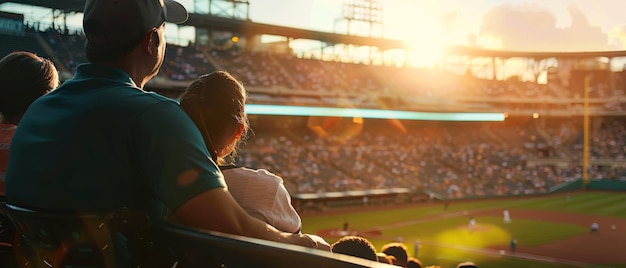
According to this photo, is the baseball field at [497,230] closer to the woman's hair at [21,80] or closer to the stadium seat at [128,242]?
the woman's hair at [21,80]

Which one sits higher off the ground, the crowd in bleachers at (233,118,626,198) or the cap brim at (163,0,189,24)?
the cap brim at (163,0,189,24)

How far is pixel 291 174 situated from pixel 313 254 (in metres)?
30.5

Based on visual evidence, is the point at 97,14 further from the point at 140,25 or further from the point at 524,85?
the point at 524,85

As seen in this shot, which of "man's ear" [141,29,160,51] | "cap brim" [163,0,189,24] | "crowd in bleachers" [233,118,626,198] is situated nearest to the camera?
"man's ear" [141,29,160,51]

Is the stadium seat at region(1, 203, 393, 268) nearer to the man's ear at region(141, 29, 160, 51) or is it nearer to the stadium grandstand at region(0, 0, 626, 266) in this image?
the man's ear at region(141, 29, 160, 51)

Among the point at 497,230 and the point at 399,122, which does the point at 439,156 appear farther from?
the point at 497,230

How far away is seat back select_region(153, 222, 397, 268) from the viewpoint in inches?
36.4

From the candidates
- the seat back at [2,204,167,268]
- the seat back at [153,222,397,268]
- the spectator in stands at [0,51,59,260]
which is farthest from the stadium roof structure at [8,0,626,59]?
the seat back at [153,222,397,268]

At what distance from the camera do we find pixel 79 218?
3.92 ft

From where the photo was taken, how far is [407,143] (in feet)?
131

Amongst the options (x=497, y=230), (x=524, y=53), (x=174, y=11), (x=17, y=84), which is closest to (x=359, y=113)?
(x=497, y=230)

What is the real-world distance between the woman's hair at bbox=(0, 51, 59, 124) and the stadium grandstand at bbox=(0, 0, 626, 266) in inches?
878

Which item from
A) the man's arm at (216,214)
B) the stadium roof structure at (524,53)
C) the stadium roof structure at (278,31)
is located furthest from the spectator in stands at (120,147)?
the stadium roof structure at (524,53)

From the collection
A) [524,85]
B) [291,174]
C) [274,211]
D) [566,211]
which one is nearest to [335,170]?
[291,174]
